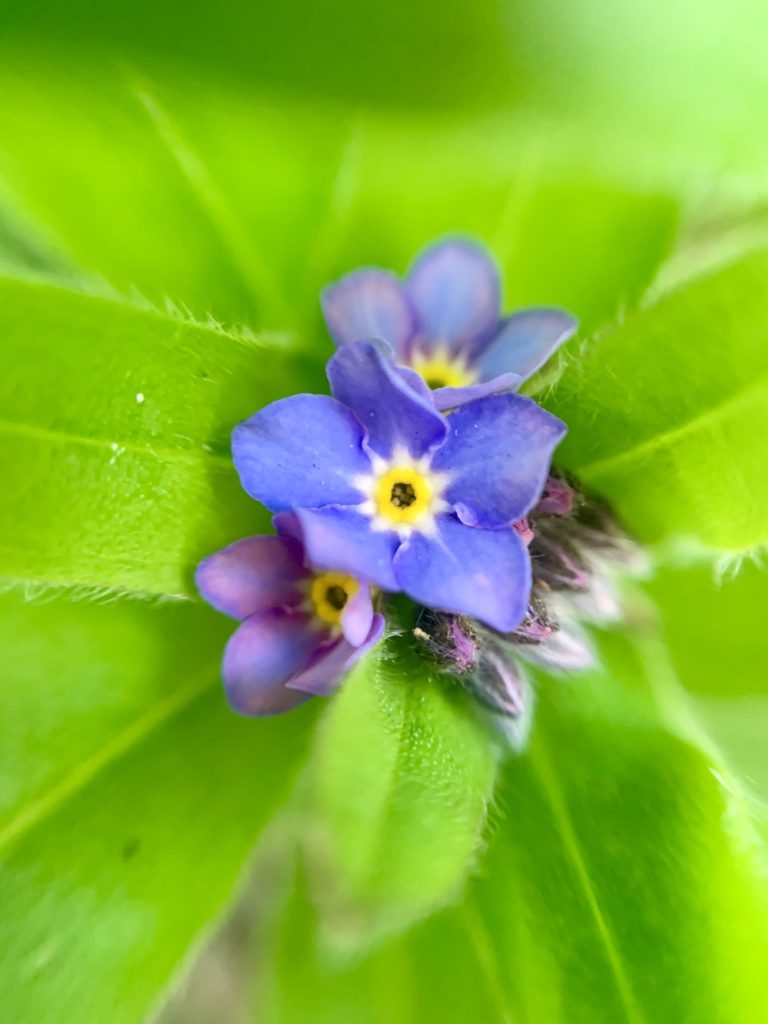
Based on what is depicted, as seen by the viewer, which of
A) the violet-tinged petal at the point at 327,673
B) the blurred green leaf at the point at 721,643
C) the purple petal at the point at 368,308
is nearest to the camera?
the violet-tinged petal at the point at 327,673

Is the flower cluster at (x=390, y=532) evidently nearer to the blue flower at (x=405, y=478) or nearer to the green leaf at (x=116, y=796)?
the blue flower at (x=405, y=478)

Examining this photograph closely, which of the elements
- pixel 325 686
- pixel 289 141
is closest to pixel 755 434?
pixel 325 686

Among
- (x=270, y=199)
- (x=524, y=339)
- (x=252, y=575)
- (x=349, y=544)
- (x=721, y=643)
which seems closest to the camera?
(x=349, y=544)

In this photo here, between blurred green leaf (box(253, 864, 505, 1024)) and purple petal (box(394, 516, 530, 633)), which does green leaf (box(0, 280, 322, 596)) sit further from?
blurred green leaf (box(253, 864, 505, 1024))

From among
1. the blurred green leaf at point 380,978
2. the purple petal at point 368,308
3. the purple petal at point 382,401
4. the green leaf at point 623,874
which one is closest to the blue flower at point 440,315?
the purple petal at point 368,308

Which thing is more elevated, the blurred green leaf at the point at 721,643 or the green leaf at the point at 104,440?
the green leaf at the point at 104,440

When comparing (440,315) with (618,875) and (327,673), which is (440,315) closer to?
(327,673)

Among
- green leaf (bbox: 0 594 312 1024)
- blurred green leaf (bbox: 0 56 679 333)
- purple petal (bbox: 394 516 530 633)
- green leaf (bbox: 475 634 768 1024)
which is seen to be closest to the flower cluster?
purple petal (bbox: 394 516 530 633)

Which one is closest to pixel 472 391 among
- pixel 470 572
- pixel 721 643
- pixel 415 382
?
pixel 415 382
